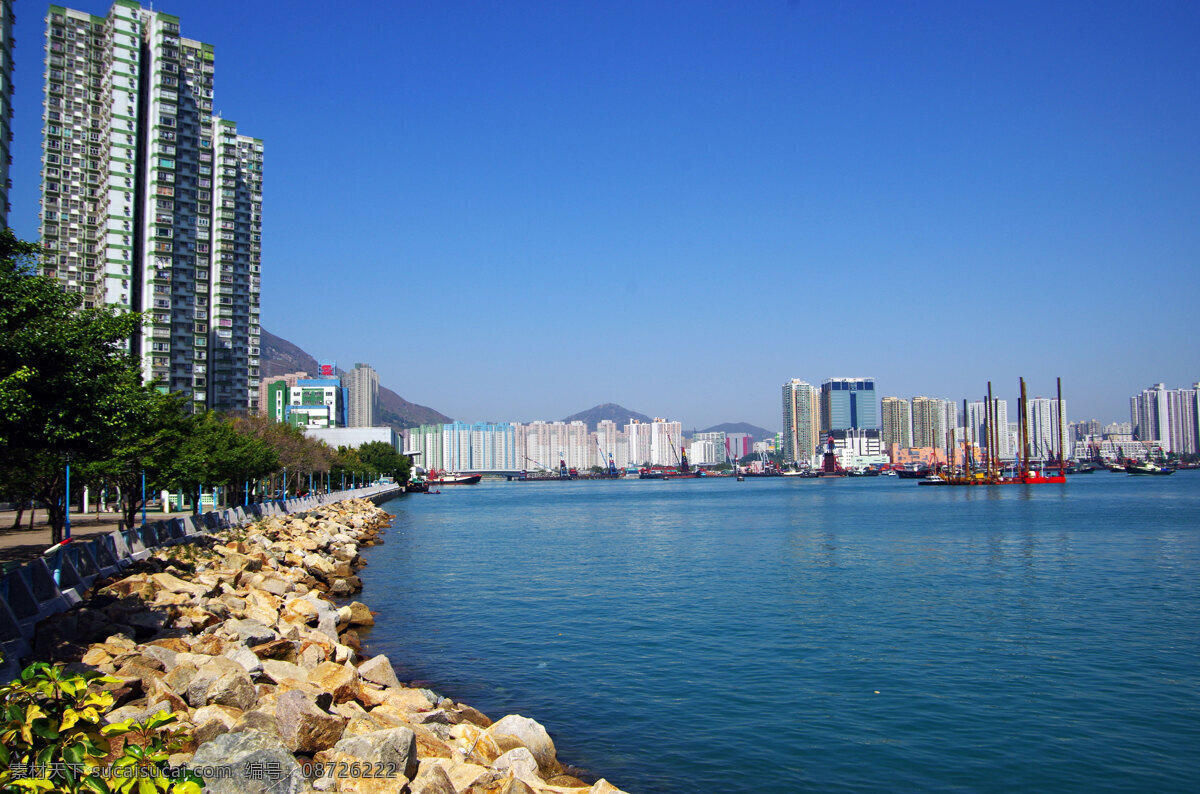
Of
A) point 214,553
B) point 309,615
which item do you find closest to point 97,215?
point 214,553

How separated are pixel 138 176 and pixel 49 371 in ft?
240

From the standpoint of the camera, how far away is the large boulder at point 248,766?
702cm

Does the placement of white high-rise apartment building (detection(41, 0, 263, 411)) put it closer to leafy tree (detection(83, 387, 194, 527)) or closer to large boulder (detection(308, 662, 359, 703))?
leafy tree (detection(83, 387, 194, 527))

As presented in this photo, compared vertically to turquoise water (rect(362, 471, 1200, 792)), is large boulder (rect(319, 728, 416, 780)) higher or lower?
higher

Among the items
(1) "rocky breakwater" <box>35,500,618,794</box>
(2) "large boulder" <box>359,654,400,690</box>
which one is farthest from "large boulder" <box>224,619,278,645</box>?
(2) "large boulder" <box>359,654,400,690</box>

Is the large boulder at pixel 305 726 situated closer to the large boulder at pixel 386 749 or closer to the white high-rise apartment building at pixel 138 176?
the large boulder at pixel 386 749

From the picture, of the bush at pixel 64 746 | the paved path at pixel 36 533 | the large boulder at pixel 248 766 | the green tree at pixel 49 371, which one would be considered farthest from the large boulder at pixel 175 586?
the bush at pixel 64 746

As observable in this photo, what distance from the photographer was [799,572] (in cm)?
2872

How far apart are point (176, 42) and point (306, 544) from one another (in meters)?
64.1

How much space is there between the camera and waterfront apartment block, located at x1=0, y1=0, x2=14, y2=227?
36.8 meters

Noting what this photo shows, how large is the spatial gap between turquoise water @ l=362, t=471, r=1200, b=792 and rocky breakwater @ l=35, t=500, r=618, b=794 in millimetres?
1648

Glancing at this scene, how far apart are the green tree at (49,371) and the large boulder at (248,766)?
5.87 m

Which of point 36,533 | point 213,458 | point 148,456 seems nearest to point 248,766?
point 148,456

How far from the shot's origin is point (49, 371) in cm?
1188
